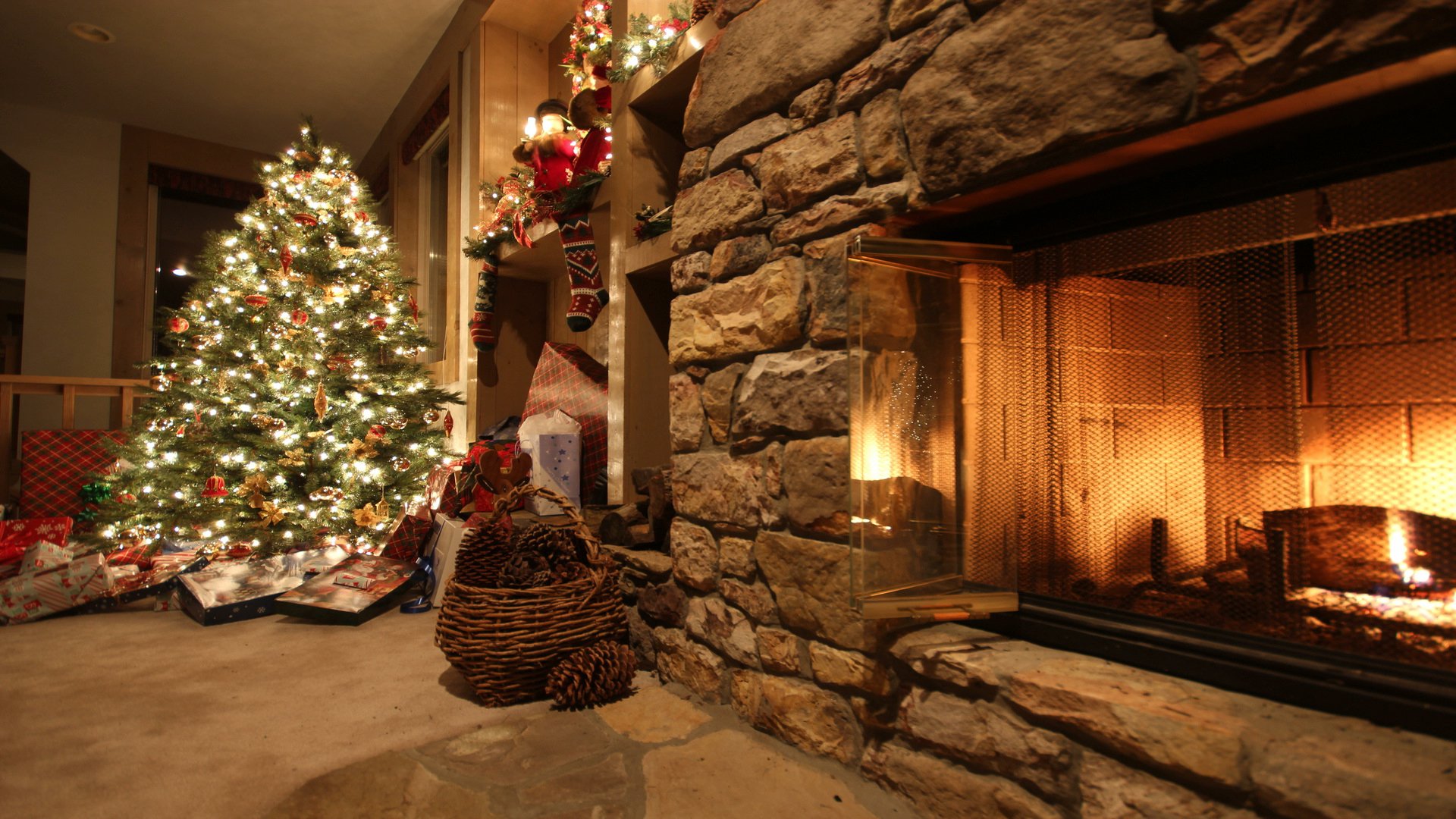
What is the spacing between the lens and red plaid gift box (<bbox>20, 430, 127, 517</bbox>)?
13.4ft

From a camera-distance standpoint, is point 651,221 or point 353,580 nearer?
point 651,221

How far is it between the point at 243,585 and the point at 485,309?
1738 millimetres

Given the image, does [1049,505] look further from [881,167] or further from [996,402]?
[881,167]

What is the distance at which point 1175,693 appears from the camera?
0.92 metres

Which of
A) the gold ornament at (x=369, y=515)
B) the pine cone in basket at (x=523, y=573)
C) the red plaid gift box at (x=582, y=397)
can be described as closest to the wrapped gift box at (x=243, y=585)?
the gold ornament at (x=369, y=515)

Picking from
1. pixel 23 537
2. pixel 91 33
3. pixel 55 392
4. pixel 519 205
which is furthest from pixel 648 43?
pixel 55 392

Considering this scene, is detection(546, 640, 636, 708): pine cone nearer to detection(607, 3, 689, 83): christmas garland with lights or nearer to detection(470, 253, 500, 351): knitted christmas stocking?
detection(607, 3, 689, 83): christmas garland with lights

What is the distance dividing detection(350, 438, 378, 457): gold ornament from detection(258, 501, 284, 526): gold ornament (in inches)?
15.7

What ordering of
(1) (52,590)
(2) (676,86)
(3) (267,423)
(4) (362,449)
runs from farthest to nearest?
1. (4) (362,449)
2. (3) (267,423)
3. (1) (52,590)
4. (2) (676,86)

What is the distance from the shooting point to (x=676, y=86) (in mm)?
2135

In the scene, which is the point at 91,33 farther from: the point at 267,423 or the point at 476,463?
the point at 476,463

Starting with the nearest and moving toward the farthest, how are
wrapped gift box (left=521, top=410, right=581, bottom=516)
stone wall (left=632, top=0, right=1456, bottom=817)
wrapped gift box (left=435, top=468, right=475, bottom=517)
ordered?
stone wall (left=632, top=0, right=1456, bottom=817)
wrapped gift box (left=521, top=410, right=581, bottom=516)
wrapped gift box (left=435, top=468, right=475, bottom=517)

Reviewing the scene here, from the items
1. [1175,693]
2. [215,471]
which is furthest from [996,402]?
[215,471]

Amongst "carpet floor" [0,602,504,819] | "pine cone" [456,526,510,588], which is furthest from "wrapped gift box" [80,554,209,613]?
"pine cone" [456,526,510,588]
